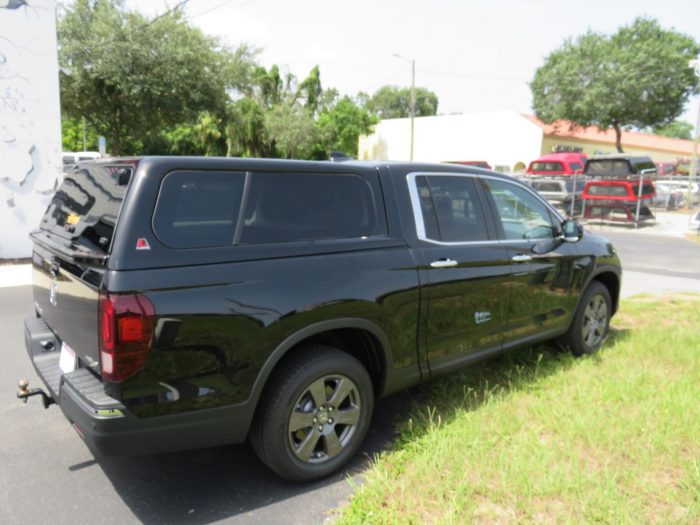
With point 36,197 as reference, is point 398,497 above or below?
below

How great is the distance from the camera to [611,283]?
5277 millimetres

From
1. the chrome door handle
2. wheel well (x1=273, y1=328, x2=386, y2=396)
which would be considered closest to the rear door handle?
wheel well (x1=273, y1=328, x2=386, y2=396)

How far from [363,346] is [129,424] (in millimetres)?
1387

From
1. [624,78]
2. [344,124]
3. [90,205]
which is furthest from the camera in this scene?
[344,124]

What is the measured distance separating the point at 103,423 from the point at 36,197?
880 centimetres

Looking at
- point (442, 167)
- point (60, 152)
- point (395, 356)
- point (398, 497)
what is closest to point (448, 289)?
point (395, 356)

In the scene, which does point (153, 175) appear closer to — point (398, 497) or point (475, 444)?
point (398, 497)

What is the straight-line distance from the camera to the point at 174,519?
2693mm

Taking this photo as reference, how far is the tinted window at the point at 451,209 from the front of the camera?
3555mm

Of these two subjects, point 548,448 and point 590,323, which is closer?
point 548,448

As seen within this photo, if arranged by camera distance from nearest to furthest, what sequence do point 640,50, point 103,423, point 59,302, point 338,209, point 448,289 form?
point 103,423, point 59,302, point 338,209, point 448,289, point 640,50

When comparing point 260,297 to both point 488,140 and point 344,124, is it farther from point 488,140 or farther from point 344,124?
point 344,124

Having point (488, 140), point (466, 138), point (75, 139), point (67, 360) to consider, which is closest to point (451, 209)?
point (67, 360)

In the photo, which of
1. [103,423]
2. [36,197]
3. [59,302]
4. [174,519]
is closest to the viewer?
[103,423]
